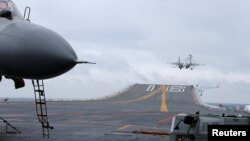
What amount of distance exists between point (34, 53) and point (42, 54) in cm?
20

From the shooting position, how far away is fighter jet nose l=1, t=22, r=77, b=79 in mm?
10039

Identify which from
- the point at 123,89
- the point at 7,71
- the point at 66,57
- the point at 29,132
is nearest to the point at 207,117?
the point at 66,57

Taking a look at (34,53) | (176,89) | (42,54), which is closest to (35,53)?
(34,53)

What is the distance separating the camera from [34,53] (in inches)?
396

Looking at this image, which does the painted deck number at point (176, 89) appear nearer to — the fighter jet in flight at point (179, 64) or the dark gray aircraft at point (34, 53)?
the fighter jet in flight at point (179, 64)

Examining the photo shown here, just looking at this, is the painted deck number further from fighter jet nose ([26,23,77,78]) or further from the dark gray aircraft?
fighter jet nose ([26,23,77,78])

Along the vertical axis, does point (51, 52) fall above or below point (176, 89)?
above

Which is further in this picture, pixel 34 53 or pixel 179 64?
pixel 179 64

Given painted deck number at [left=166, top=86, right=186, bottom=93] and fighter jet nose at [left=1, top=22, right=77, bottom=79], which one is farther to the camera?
painted deck number at [left=166, top=86, right=186, bottom=93]

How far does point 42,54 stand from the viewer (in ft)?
32.9

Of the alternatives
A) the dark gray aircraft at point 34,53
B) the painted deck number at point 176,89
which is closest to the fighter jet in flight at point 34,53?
the dark gray aircraft at point 34,53

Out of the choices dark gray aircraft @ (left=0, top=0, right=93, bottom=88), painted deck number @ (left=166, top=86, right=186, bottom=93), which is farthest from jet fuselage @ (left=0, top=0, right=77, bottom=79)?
painted deck number @ (left=166, top=86, right=186, bottom=93)

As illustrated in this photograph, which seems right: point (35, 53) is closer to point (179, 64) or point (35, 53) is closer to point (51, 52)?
point (51, 52)

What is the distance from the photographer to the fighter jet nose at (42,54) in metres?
10.0
